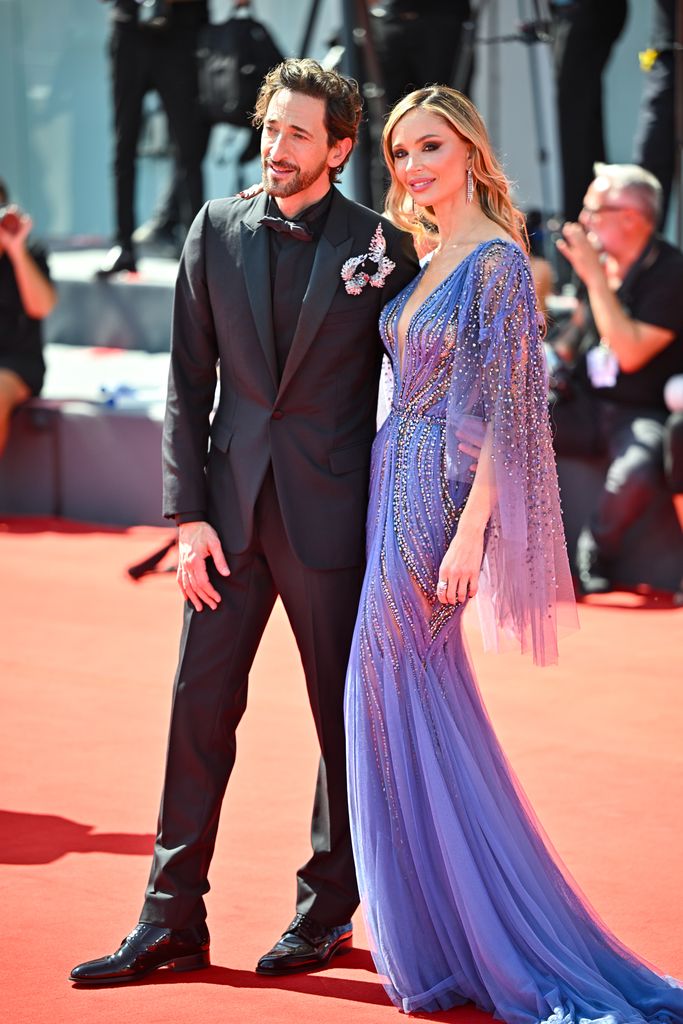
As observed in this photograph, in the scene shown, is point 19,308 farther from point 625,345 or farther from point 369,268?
point 369,268

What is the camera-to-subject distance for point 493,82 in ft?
32.1

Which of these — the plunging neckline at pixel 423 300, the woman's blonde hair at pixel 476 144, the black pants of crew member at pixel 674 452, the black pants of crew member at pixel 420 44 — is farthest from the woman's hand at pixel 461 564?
the black pants of crew member at pixel 420 44

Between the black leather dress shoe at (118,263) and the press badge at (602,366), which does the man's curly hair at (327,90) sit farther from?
the black leather dress shoe at (118,263)

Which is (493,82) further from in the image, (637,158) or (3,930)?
(3,930)

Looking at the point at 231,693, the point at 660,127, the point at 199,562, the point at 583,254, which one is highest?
the point at 660,127

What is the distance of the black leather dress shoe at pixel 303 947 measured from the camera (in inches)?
125

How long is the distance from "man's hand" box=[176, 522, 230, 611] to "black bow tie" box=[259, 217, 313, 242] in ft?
1.93

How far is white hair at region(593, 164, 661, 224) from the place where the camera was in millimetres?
6496

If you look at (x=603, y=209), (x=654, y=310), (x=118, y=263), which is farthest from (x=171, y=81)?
(x=654, y=310)

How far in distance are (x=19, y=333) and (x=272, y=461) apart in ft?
17.3

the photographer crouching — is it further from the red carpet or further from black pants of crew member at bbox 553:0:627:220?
black pants of crew member at bbox 553:0:627:220

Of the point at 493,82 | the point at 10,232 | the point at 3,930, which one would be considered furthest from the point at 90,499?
the point at 3,930

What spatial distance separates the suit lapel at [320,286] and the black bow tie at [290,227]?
4 cm

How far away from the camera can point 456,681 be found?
3176 mm
